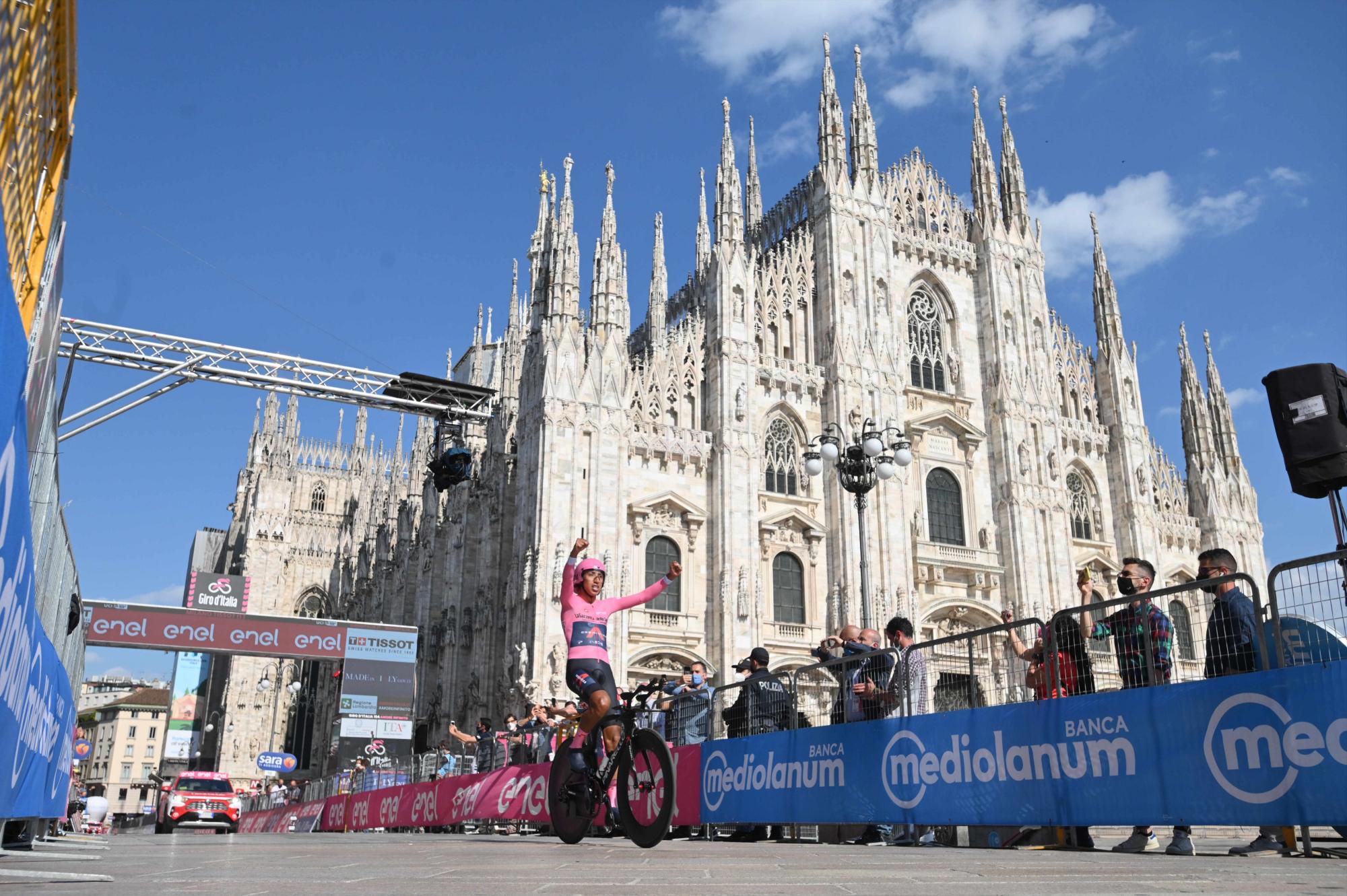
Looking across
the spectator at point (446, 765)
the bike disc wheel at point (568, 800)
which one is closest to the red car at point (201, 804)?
the spectator at point (446, 765)

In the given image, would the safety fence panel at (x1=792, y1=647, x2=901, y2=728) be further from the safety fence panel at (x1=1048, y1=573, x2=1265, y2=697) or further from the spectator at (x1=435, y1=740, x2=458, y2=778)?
the spectator at (x1=435, y1=740, x2=458, y2=778)

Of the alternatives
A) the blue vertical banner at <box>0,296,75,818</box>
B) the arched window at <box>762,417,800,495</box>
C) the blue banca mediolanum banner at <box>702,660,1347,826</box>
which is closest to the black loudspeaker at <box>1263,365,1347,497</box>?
the blue banca mediolanum banner at <box>702,660,1347,826</box>

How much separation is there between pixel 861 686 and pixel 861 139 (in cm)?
2797

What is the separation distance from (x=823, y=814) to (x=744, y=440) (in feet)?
68.2

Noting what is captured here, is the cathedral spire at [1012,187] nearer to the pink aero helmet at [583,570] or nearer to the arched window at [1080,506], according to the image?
the arched window at [1080,506]

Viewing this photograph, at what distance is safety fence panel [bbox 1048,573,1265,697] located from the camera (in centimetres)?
708

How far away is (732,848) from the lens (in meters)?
8.06

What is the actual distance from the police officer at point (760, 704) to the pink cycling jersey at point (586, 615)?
3.74 metres

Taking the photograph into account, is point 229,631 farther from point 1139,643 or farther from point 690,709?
point 1139,643

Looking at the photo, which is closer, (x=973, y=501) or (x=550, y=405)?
(x=550, y=405)

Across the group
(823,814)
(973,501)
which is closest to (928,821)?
(823,814)

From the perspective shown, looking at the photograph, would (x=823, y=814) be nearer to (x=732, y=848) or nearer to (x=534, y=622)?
(x=732, y=848)

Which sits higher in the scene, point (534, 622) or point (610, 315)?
point (610, 315)

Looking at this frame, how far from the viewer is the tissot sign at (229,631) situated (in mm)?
31672
